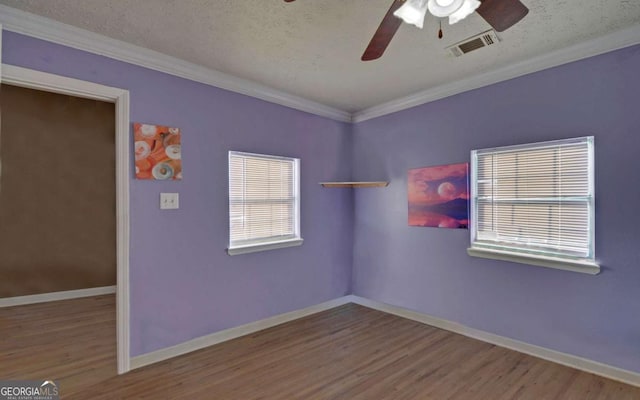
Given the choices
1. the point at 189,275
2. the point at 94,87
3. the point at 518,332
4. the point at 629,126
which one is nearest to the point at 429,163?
the point at 629,126

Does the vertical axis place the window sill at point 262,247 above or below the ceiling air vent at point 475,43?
below

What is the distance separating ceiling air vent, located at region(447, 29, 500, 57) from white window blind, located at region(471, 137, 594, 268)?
3.11 ft

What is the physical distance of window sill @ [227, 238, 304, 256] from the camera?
3.09m

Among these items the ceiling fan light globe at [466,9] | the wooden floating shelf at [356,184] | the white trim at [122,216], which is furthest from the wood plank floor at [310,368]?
the ceiling fan light globe at [466,9]

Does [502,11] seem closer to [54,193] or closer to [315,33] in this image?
[315,33]

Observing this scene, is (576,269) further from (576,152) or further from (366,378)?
(366,378)

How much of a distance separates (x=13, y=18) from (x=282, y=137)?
2.19 meters

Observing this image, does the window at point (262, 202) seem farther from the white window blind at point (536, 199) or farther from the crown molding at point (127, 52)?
the white window blind at point (536, 199)

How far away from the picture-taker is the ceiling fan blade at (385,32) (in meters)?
1.42

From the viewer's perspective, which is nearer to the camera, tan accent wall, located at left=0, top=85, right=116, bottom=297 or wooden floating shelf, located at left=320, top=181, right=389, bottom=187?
wooden floating shelf, located at left=320, top=181, right=389, bottom=187

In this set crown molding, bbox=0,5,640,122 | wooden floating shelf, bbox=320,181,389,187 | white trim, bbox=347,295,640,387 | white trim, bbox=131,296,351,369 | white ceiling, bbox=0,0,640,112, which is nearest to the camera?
white ceiling, bbox=0,0,640,112

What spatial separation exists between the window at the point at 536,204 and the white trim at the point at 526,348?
2.38 feet

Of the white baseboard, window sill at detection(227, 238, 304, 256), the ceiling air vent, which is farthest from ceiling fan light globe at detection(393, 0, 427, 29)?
the white baseboard

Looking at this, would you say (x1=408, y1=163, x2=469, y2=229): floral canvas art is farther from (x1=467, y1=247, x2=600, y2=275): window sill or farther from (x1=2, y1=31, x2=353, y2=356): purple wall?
(x1=2, y1=31, x2=353, y2=356): purple wall
